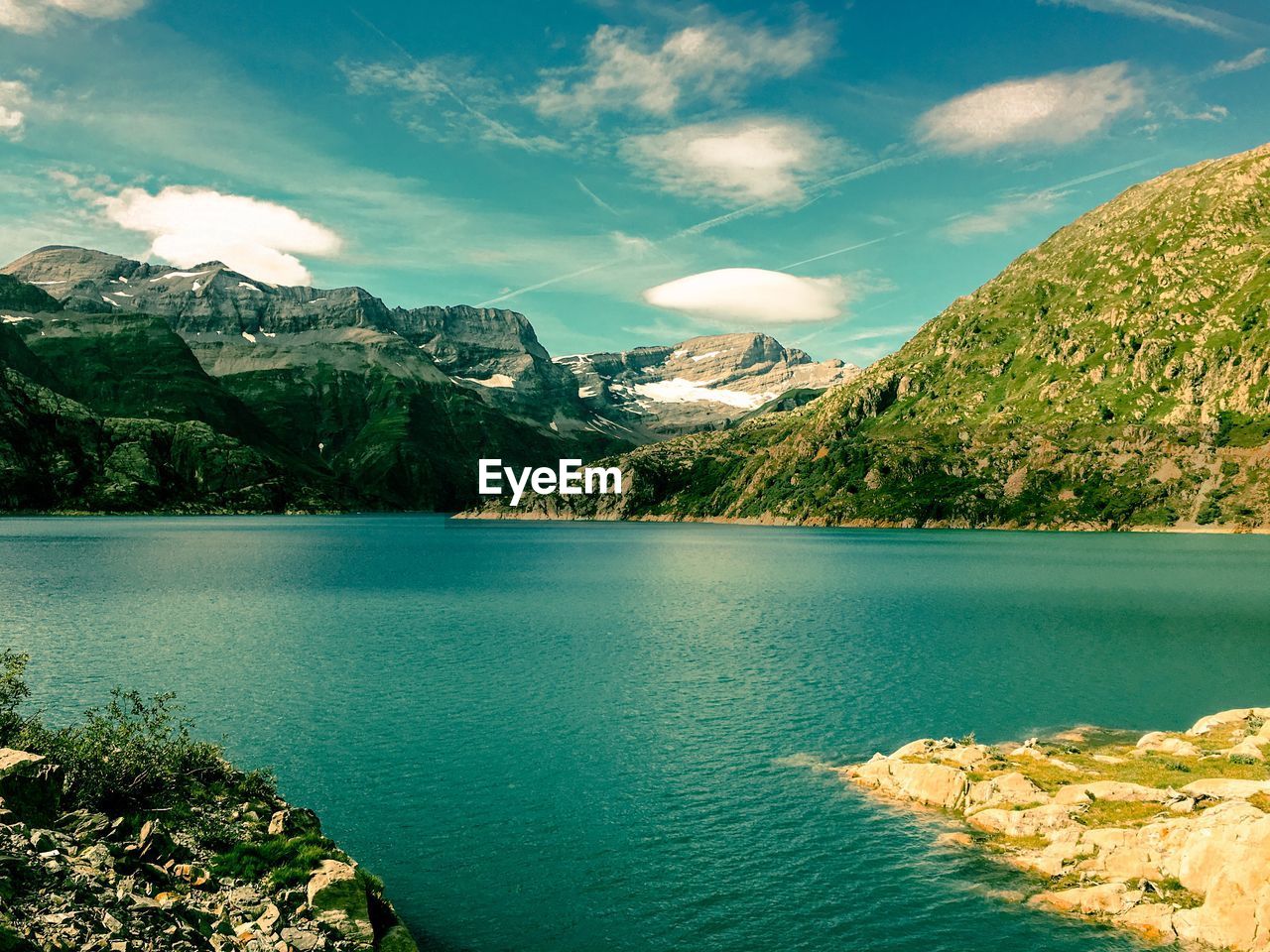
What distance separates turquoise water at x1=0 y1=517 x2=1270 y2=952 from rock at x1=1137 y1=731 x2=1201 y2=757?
747 centimetres

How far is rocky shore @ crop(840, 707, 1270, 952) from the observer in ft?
87.7

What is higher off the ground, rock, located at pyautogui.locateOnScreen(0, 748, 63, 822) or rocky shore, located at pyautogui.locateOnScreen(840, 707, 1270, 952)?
rock, located at pyautogui.locateOnScreen(0, 748, 63, 822)

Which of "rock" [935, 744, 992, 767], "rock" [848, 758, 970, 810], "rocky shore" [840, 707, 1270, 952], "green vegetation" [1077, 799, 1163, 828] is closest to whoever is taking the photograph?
"rocky shore" [840, 707, 1270, 952]

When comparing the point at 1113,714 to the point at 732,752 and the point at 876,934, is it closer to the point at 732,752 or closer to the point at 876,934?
the point at 732,752

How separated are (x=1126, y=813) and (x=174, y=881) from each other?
1464 inches

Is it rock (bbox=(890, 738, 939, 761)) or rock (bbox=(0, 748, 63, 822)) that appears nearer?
rock (bbox=(0, 748, 63, 822))

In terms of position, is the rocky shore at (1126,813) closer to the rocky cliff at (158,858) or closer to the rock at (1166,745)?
the rock at (1166,745)

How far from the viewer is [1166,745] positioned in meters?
46.2

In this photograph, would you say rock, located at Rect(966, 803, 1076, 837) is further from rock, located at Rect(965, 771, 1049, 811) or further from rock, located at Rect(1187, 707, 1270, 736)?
rock, located at Rect(1187, 707, 1270, 736)

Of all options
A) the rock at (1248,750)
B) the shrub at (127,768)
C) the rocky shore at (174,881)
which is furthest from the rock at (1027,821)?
the shrub at (127,768)

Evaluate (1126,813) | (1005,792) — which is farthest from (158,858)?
(1126,813)

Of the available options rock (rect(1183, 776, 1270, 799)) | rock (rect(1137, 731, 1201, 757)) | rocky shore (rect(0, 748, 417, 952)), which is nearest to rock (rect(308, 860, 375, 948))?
rocky shore (rect(0, 748, 417, 952))

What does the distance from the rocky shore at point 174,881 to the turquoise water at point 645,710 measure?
13.5ft

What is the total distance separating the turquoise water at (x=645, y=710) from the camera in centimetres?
3006
